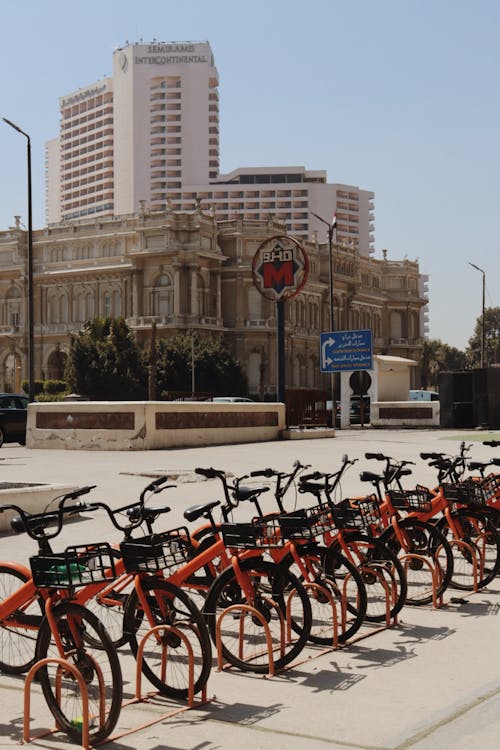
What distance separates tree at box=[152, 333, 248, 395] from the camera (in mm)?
85812

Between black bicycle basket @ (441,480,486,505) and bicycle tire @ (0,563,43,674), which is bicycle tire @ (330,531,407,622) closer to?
black bicycle basket @ (441,480,486,505)

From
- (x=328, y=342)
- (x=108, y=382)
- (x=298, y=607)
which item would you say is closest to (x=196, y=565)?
(x=298, y=607)

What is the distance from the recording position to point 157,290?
3829 inches

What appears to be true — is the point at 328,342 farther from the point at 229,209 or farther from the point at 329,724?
the point at 229,209

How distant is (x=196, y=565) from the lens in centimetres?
658

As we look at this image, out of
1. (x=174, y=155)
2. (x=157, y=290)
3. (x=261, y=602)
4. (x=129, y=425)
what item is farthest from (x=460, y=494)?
(x=174, y=155)

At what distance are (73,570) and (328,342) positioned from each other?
41606 millimetres

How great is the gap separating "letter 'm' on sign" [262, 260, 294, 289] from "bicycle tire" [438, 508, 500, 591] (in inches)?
1080

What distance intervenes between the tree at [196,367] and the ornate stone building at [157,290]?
12.3ft

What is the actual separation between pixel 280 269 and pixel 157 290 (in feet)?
202

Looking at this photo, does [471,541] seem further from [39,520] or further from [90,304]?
[90,304]

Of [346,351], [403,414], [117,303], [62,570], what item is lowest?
[62,570]

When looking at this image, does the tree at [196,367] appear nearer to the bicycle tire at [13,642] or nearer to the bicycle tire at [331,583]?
the bicycle tire at [331,583]

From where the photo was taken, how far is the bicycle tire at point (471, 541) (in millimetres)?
9094
